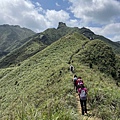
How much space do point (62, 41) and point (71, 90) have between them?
54.5m

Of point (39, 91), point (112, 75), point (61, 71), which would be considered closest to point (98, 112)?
point (39, 91)

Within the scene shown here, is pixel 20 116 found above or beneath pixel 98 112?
above

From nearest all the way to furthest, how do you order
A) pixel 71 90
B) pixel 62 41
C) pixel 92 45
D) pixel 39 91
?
1. pixel 71 90
2. pixel 39 91
3. pixel 92 45
4. pixel 62 41

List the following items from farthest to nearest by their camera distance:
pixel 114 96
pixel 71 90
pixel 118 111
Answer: pixel 71 90, pixel 114 96, pixel 118 111

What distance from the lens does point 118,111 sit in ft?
37.4

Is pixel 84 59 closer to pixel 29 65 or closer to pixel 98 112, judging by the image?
pixel 29 65

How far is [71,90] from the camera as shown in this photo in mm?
22125

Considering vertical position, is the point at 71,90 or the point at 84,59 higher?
the point at 84,59

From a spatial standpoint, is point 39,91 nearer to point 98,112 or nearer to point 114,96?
point 114,96

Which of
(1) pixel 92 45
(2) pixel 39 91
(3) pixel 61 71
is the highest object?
(1) pixel 92 45

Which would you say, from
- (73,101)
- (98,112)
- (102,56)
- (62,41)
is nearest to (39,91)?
(73,101)

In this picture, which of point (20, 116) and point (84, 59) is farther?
point (84, 59)

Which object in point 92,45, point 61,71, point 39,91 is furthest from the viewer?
point 92,45

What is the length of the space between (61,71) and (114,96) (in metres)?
21.5
